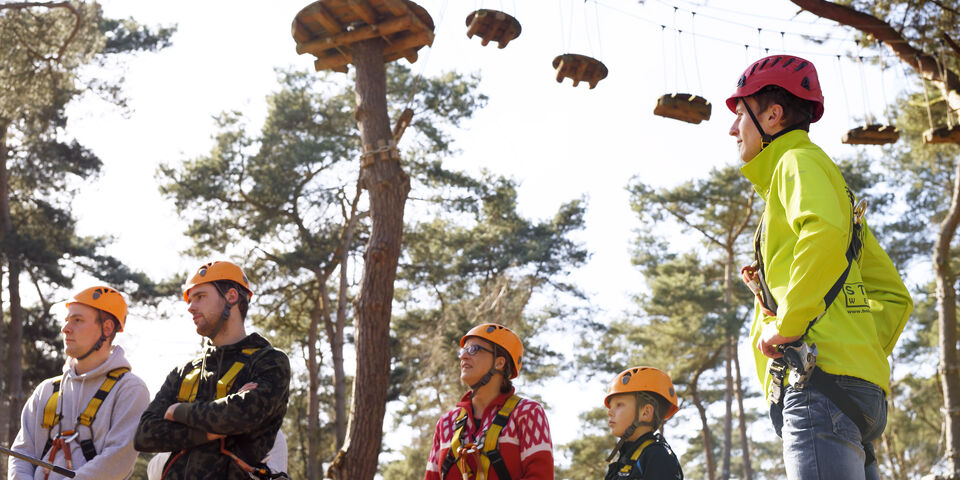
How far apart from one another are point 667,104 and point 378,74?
11.1 ft

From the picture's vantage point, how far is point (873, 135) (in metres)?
11.9

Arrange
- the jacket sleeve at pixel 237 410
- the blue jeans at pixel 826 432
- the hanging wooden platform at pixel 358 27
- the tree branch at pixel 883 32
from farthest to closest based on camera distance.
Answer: the tree branch at pixel 883 32
the hanging wooden platform at pixel 358 27
the jacket sleeve at pixel 237 410
the blue jeans at pixel 826 432

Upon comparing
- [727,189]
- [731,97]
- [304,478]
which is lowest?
[731,97]

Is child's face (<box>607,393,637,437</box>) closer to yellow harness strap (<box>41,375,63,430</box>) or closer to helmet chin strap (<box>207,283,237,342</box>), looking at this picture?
helmet chin strap (<box>207,283,237,342</box>)

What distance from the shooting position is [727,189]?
3059cm

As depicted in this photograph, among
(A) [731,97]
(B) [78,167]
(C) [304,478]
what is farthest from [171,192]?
(A) [731,97]

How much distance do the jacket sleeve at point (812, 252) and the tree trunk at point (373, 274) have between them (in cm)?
737

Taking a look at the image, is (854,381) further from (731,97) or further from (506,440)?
(506,440)

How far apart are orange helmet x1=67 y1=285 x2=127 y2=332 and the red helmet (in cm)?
366

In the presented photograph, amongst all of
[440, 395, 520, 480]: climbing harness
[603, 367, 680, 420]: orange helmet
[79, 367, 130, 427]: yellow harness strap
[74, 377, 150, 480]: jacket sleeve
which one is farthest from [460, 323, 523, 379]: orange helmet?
[79, 367, 130, 427]: yellow harness strap

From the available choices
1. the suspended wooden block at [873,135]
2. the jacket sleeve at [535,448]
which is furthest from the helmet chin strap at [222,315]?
the suspended wooden block at [873,135]

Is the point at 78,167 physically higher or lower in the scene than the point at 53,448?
higher

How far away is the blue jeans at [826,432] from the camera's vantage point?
2.56 metres

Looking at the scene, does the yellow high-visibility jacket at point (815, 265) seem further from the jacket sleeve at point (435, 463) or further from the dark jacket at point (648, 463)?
the jacket sleeve at point (435, 463)
